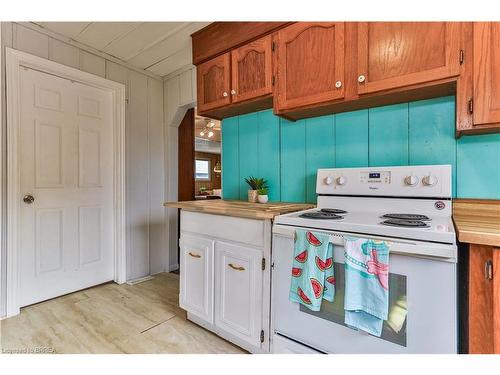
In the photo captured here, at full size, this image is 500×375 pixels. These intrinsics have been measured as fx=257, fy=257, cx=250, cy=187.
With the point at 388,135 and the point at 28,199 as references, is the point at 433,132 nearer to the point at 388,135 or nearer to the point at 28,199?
the point at 388,135

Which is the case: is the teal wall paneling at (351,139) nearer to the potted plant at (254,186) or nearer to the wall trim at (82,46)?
the potted plant at (254,186)

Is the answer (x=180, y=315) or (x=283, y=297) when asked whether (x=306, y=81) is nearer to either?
(x=283, y=297)

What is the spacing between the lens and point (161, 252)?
2.98 metres

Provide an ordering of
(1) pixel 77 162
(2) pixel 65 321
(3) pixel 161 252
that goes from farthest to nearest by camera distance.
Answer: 1. (3) pixel 161 252
2. (1) pixel 77 162
3. (2) pixel 65 321

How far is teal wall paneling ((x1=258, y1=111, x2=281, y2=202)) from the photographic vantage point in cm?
199

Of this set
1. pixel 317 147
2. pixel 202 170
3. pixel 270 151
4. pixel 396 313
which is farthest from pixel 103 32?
pixel 202 170

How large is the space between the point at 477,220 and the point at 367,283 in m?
0.61

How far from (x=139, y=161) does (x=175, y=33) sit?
1306 millimetres

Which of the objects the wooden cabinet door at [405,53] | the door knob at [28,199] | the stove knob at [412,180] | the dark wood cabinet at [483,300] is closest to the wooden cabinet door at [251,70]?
the wooden cabinet door at [405,53]

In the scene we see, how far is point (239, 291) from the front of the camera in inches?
58.6

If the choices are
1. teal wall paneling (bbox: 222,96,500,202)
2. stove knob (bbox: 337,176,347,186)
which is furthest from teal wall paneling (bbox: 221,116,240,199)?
stove knob (bbox: 337,176,347,186)

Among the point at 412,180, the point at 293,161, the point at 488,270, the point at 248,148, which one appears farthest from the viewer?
the point at 248,148

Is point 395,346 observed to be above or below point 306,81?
below
